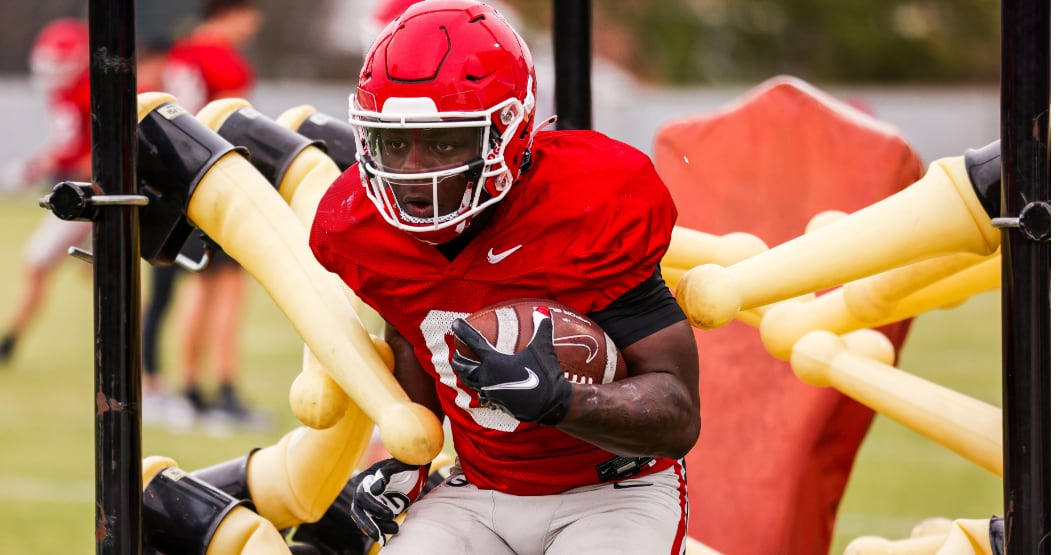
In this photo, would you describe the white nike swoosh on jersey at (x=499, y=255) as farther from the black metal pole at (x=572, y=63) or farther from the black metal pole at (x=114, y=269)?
the black metal pole at (x=572, y=63)

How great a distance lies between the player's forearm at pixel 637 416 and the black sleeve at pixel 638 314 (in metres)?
0.08

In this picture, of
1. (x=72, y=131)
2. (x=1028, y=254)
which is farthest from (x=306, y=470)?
(x=72, y=131)

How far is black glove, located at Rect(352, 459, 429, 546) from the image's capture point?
2055 mm

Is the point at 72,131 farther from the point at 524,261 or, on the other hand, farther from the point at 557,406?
the point at 557,406

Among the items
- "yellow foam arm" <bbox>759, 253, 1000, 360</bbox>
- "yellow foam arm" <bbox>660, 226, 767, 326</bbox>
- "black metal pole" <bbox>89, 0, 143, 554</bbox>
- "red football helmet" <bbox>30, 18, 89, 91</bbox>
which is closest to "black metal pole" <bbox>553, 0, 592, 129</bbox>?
"yellow foam arm" <bbox>660, 226, 767, 326</bbox>

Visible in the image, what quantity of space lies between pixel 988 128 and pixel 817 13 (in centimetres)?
849

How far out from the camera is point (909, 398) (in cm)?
224

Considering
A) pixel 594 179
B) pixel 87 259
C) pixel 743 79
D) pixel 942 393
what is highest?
pixel 594 179

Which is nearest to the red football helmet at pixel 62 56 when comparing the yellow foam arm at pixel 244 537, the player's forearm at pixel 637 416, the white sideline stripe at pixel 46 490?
the white sideline stripe at pixel 46 490

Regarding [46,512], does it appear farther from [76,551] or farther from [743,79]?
[743,79]

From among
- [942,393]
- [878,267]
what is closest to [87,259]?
[878,267]

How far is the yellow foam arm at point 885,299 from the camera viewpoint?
2215mm

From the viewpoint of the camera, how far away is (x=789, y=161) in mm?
2961

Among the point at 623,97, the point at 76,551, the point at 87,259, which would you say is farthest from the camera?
the point at 623,97
